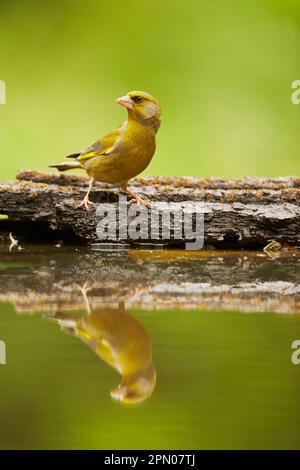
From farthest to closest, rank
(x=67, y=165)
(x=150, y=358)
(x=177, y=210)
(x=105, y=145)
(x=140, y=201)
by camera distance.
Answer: (x=67, y=165), (x=105, y=145), (x=140, y=201), (x=177, y=210), (x=150, y=358)

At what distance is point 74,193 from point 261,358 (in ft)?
7.58

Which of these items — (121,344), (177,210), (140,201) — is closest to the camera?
(121,344)

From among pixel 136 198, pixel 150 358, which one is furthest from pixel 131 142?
pixel 150 358

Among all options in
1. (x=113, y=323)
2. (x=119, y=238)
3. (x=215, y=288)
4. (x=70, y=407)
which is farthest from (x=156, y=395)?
(x=119, y=238)

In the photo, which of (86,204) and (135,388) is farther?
(86,204)

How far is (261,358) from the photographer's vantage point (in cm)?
167

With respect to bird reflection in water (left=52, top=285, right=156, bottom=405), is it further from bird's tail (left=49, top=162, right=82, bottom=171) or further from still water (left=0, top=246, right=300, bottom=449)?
bird's tail (left=49, top=162, right=82, bottom=171)

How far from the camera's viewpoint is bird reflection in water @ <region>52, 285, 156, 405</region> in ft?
4.70

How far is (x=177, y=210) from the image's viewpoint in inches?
145

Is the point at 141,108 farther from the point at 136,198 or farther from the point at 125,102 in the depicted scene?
the point at 136,198

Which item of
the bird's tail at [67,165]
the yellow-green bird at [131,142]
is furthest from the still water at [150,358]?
the bird's tail at [67,165]

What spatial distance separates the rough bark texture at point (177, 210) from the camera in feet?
12.2

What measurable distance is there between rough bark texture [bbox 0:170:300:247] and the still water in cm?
69

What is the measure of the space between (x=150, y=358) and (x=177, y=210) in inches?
82.0
